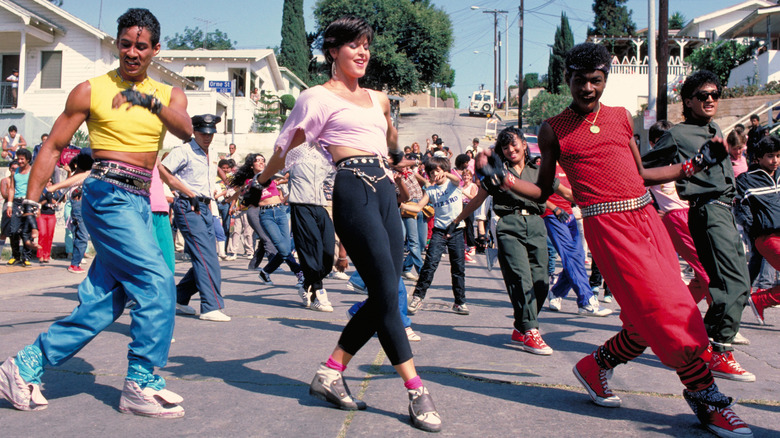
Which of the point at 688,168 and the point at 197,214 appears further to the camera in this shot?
the point at 197,214

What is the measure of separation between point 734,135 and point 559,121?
423 centimetres

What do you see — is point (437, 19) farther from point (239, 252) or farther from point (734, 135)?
point (734, 135)

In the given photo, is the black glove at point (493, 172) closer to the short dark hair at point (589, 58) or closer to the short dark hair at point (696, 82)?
the short dark hair at point (589, 58)

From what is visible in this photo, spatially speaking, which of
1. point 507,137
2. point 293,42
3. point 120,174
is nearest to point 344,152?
point 120,174

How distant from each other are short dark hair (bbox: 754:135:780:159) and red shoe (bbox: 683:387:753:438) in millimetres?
3468

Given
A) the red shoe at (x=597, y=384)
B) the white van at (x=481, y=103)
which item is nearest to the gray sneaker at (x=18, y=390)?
the red shoe at (x=597, y=384)

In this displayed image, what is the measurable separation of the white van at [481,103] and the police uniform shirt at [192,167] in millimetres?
61319

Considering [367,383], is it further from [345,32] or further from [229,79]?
[229,79]

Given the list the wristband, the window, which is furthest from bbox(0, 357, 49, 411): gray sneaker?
the window

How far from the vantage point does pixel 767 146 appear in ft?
20.0

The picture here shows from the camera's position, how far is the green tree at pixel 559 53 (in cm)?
7264

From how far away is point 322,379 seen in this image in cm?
377

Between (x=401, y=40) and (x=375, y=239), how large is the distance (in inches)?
2260

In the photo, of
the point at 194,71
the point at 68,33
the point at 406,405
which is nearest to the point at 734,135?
the point at 406,405
